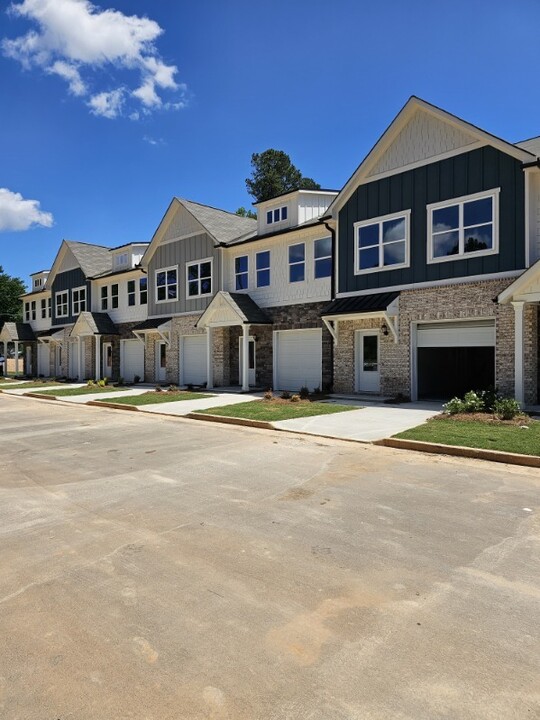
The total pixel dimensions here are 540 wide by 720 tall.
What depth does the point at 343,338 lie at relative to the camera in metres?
18.8

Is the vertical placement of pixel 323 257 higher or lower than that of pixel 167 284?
higher

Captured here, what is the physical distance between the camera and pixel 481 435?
32.2ft

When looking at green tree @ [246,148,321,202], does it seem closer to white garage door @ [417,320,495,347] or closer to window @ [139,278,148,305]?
window @ [139,278,148,305]

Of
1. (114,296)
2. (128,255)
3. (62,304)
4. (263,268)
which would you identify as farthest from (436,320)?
(62,304)

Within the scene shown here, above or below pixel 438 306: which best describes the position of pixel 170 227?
above

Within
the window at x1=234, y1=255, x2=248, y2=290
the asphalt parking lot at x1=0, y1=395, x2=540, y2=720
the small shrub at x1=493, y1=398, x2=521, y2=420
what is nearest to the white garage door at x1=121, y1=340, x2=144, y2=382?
the window at x1=234, y1=255, x2=248, y2=290

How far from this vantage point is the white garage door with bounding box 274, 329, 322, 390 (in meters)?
20.4

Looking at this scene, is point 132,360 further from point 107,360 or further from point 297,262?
point 297,262

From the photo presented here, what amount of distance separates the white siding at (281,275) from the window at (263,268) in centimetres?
19

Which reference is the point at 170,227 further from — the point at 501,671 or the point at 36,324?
the point at 501,671

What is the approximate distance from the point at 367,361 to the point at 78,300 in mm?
→ 23769

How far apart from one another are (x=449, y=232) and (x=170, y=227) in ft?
51.1

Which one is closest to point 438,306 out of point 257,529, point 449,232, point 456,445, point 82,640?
point 449,232

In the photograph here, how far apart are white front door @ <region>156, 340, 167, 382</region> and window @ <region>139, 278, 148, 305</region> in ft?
9.29
